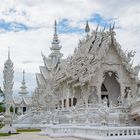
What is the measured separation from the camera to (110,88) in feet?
116

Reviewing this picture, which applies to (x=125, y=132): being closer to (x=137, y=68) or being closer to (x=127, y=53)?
(x=127, y=53)

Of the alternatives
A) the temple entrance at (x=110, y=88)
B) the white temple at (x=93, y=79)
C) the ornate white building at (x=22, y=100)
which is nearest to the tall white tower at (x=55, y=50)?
the ornate white building at (x=22, y=100)

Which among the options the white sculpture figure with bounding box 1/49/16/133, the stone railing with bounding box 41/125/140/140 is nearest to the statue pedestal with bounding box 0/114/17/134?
the white sculpture figure with bounding box 1/49/16/133

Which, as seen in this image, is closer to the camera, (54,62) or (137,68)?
(137,68)

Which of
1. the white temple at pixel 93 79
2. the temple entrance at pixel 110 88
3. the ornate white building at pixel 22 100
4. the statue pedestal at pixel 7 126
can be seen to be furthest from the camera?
the ornate white building at pixel 22 100

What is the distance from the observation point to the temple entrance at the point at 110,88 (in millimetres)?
34875

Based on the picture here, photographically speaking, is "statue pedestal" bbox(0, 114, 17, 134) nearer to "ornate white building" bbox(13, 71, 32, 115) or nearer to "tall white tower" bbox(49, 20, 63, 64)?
"tall white tower" bbox(49, 20, 63, 64)

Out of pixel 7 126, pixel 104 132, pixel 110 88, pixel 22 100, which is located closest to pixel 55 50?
pixel 22 100

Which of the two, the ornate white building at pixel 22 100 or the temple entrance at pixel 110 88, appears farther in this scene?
the ornate white building at pixel 22 100

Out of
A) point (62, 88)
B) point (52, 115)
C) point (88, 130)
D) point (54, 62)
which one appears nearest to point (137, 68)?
point (62, 88)

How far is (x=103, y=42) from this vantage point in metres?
33.0

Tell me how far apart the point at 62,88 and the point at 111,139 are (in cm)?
2775

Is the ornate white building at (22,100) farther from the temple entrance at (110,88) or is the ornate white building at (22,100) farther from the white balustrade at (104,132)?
the white balustrade at (104,132)

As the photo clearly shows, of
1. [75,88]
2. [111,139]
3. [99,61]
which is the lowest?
[111,139]
